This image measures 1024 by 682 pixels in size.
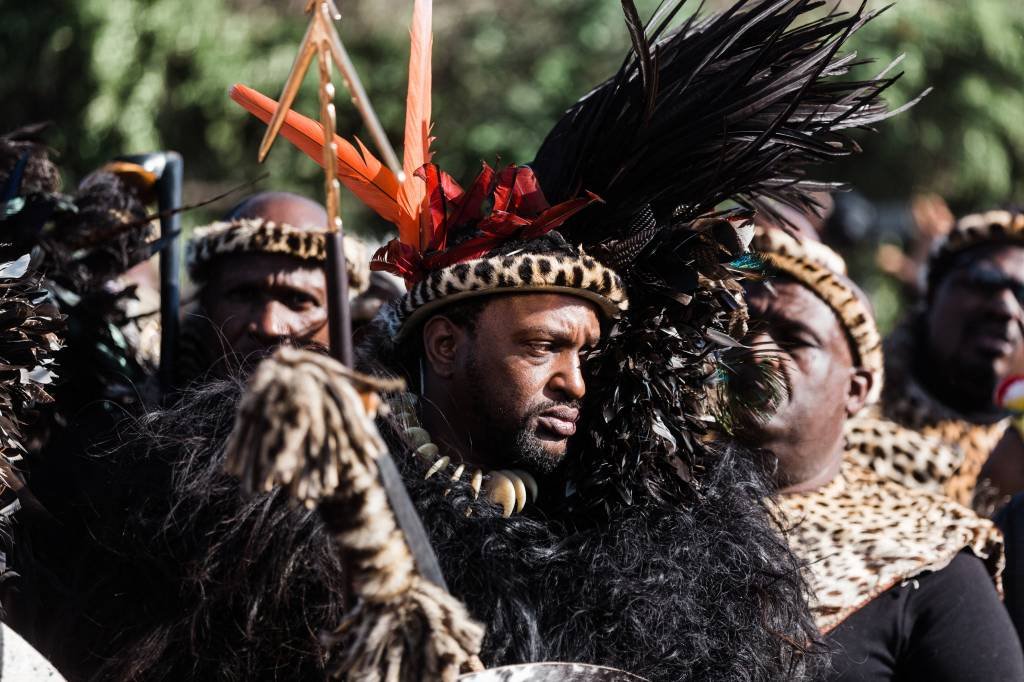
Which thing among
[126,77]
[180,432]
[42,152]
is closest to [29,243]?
[42,152]

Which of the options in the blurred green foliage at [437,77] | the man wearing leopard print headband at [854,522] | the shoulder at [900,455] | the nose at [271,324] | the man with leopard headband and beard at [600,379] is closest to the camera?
the man with leopard headband and beard at [600,379]

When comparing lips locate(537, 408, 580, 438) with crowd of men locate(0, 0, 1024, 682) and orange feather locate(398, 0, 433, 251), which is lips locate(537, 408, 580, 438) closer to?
crowd of men locate(0, 0, 1024, 682)

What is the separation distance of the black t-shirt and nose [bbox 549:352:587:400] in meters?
0.90

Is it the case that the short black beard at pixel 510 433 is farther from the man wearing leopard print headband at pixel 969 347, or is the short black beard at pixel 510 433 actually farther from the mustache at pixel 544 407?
the man wearing leopard print headband at pixel 969 347

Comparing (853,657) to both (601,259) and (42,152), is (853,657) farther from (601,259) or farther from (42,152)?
(42,152)

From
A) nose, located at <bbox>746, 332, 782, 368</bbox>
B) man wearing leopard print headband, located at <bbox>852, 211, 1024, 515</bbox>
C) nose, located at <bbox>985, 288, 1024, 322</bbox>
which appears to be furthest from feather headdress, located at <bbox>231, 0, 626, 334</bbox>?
nose, located at <bbox>985, 288, 1024, 322</bbox>

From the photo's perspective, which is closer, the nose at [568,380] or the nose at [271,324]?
the nose at [568,380]

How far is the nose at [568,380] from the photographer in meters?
2.93

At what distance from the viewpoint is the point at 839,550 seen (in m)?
3.33

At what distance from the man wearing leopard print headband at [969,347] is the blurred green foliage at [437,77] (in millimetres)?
3856

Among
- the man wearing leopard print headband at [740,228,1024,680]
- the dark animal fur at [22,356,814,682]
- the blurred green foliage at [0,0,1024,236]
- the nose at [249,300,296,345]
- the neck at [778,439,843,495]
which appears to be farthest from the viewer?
the blurred green foliage at [0,0,1024,236]

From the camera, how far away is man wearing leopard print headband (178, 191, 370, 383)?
3.84 m

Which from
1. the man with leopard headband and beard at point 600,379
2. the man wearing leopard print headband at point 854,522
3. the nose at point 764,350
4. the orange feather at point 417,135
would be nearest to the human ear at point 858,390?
the man wearing leopard print headband at point 854,522

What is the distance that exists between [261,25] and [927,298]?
5047 mm
